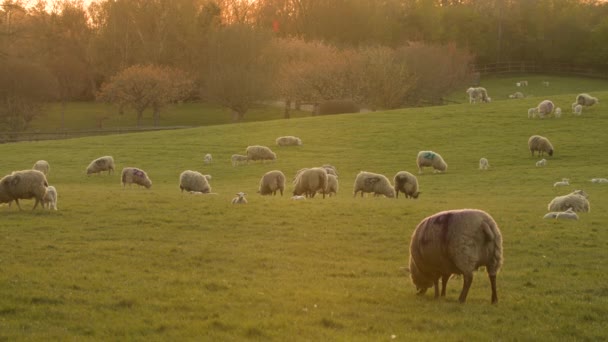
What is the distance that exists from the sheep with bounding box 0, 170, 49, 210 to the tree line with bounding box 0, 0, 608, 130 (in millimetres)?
61350

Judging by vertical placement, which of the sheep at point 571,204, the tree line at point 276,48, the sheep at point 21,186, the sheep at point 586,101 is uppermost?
the tree line at point 276,48

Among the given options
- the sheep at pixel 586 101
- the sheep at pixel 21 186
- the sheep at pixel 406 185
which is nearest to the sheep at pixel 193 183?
the sheep at pixel 406 185

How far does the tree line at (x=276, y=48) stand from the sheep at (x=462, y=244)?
229ft

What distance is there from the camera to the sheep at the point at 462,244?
11.7m

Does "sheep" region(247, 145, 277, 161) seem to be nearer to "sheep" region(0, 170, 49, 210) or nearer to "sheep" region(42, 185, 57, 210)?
"sheep" region(42, 185, 57, 210)

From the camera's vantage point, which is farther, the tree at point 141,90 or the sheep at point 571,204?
the tree at point 141,90

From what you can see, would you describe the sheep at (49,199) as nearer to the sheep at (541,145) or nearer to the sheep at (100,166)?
the sheep at (100,166)

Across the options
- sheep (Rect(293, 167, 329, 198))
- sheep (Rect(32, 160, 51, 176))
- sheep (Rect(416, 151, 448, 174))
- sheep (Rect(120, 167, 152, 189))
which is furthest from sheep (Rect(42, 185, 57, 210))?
sheep (Rect(416, 151, 448, 174))

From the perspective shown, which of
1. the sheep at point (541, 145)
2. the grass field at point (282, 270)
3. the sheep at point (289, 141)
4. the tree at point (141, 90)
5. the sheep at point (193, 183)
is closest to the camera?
the grass field at point (282, 270)

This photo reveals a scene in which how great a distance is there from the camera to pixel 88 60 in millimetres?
111750

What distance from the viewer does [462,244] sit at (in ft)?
38.4

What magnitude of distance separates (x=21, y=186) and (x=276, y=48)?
81.7 meters

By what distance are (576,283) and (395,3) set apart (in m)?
110

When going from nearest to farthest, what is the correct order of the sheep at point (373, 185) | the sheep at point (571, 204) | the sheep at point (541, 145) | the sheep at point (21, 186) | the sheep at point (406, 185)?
the sheep at point (21, 186), the sheep at point (571, 204), the sheep at point (406, 185), the sheep at point (373, 185), the sheep at point (541, 145)
